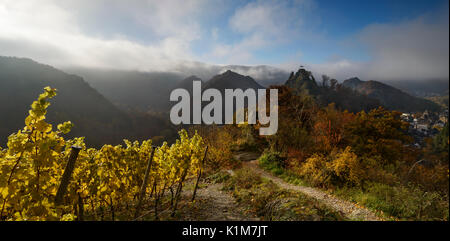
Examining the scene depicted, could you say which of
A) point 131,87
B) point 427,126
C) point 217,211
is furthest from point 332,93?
point 131,87

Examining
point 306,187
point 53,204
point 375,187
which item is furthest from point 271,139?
point 53,204

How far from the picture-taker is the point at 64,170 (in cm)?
322

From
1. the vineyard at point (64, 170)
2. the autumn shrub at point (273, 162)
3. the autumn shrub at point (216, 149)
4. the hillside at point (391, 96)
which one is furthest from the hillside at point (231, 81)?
the vineyard at point (64, 170)

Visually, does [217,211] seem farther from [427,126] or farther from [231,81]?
[231,81]

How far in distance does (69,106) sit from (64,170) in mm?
74374

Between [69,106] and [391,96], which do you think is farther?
[391,96]

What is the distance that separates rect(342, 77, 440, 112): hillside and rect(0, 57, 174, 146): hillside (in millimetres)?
82390

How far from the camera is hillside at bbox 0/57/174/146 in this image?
1828 inches

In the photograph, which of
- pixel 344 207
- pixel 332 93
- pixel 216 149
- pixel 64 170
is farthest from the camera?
pixel 332 93

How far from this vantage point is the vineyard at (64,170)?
7.64ft

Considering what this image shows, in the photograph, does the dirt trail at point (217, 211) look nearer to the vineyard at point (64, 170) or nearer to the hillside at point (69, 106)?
the vineyard at point (64, 170)

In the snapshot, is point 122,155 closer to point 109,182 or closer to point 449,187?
point 109,182

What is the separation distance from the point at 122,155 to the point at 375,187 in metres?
10.5

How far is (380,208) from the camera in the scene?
23.5ft
